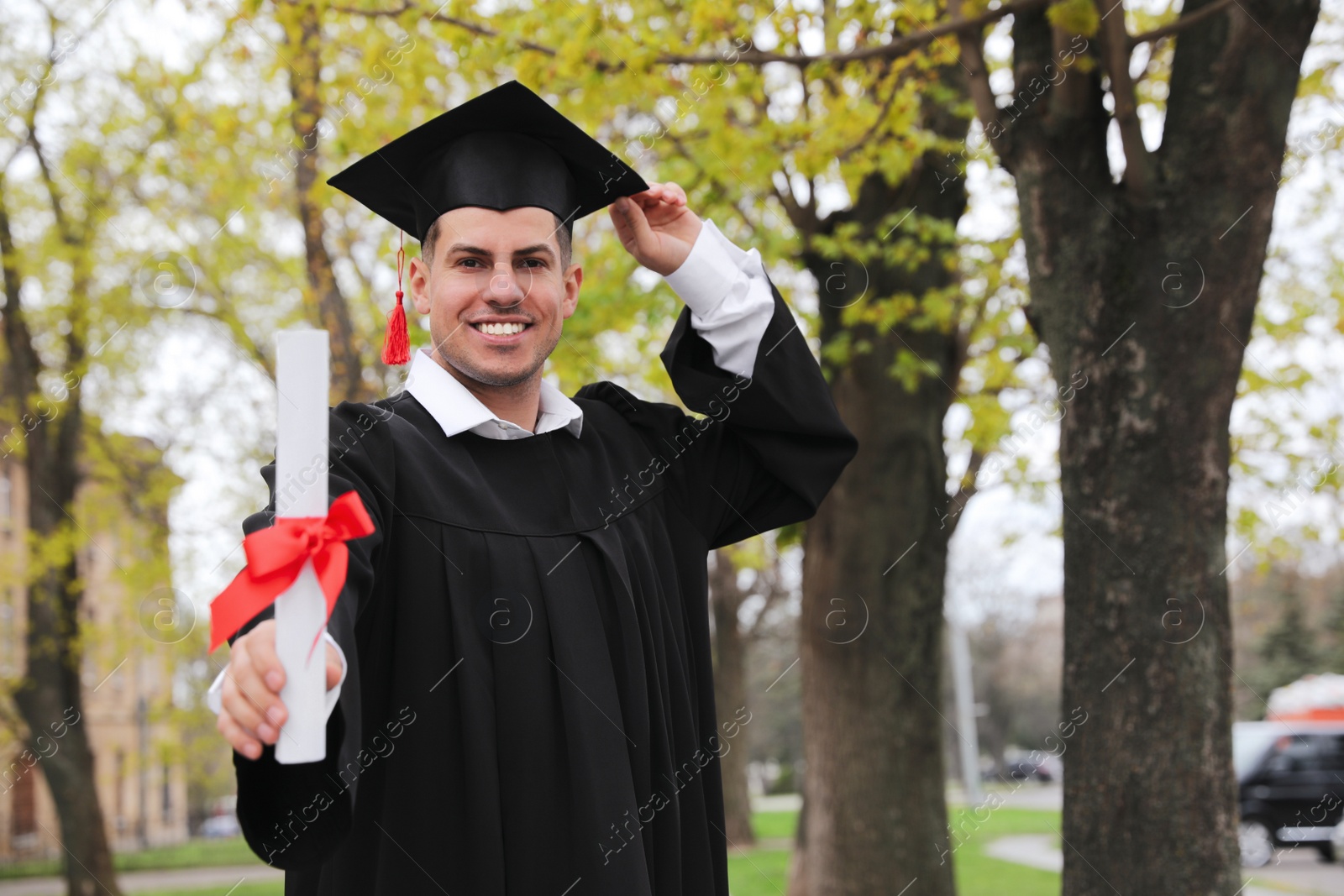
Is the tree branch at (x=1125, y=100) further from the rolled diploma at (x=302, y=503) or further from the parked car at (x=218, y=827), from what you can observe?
the parked car at (x=218, y=827)

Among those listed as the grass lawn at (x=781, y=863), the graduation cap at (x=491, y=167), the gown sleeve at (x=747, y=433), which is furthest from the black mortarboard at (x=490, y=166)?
the grass lawn at (x=781, y=863)

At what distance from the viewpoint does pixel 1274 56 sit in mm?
4531

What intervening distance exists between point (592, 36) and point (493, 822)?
410 centimetres

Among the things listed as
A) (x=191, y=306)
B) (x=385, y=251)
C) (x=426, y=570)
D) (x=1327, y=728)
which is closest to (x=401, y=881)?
(x=426, y=570)

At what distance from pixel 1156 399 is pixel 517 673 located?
322 cm

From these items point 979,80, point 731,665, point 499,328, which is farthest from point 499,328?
point 731,665

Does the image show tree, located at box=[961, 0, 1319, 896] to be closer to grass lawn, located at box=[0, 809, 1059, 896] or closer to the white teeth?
grass lawn, located at box=[0, 809, 1059, 896]

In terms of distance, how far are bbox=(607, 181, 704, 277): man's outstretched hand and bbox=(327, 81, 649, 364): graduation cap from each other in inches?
1.5

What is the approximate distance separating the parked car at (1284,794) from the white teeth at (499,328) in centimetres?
1549

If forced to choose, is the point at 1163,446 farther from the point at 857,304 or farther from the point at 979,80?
the point at 857,304

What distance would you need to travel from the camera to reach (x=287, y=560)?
4.88 ft

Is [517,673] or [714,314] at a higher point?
[714,314]

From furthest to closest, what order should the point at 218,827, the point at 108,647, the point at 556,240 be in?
the point at 218,827 → the point at 108,647 → the point at 556,240

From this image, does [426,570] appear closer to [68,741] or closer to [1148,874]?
[1148,874]
